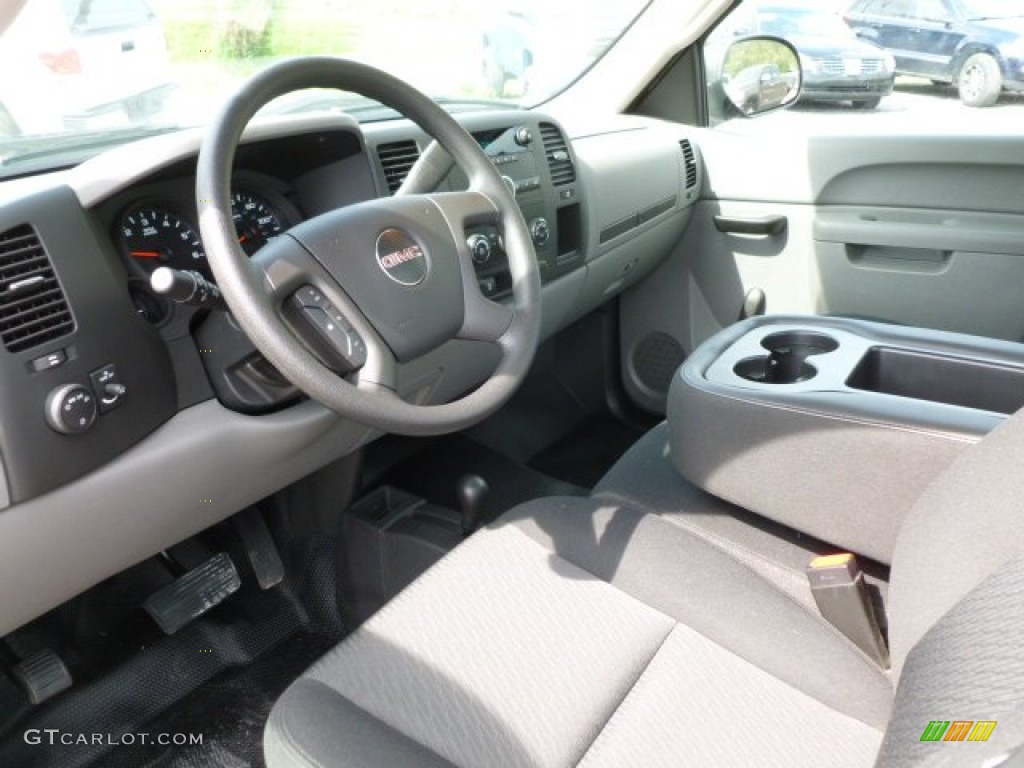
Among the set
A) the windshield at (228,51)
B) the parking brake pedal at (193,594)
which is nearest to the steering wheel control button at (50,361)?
the windshield at (228,51)

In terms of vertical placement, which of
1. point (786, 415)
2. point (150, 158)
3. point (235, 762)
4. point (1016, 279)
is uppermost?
point (150, 158)

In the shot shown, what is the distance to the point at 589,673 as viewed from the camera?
44.0 inches

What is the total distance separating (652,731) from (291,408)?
689mm

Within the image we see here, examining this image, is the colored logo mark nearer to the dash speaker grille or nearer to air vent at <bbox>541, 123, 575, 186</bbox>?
air vent at <bbox>541, 123, 575, 186</bbox>

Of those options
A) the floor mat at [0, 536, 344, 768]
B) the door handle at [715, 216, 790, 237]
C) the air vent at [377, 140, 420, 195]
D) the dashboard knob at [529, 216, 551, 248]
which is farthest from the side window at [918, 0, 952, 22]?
the floor mat at [0, 536, 344, 768]

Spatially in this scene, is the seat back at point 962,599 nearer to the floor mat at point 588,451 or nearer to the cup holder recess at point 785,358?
the cup holder recess at point 785,358

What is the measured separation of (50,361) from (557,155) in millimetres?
1232

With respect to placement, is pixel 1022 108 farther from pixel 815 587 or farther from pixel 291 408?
pixel 291 408

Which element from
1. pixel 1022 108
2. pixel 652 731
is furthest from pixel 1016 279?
pixel 652 731

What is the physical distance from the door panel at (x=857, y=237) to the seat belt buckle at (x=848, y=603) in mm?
1229

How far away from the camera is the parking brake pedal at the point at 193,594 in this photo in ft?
5.67

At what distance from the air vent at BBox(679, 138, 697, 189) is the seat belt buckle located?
1.48 m

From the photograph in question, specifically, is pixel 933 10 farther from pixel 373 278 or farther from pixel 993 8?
pixel 373 278

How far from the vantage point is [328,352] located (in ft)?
3.78
